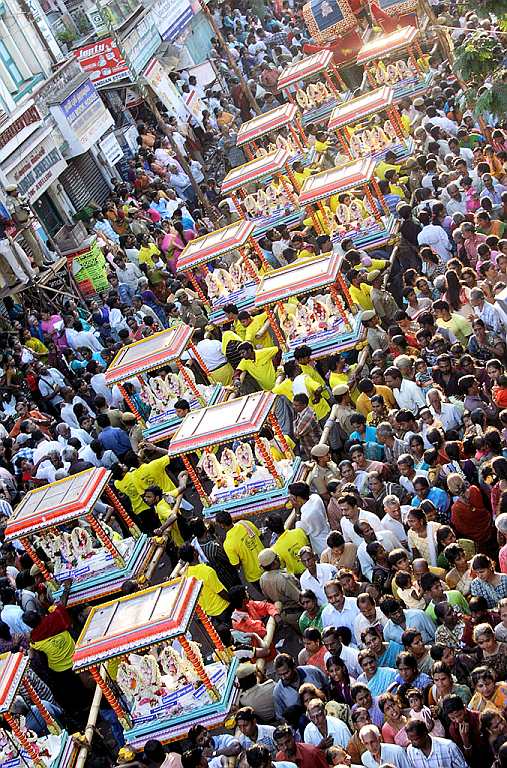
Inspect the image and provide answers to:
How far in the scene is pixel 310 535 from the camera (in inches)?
515

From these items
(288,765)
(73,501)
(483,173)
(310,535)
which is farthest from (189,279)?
(288,765)

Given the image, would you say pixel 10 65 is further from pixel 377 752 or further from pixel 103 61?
pixel 377 752

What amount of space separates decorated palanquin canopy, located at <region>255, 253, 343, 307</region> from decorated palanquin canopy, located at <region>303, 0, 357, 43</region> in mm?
14164

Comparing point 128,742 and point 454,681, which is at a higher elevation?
point 454,681

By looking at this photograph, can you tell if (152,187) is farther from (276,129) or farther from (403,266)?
(403,266)

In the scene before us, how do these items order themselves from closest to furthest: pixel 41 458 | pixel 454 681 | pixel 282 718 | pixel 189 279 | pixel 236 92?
pixel 454 681, pixel 282 718, pixel 41 458, pixel 189 279, pixel 236 92

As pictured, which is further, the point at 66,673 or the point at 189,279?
the point at 189,279

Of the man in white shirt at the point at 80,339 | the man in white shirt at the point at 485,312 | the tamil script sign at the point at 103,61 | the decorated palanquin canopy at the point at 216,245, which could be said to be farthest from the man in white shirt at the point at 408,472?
the tamil script sign at the point at 103,61

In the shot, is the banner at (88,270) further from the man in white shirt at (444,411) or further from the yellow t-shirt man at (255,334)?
the man in white shirt at (444,411)

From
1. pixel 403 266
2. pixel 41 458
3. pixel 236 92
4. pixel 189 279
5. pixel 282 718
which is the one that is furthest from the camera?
pixel 236 92

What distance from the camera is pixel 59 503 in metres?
14.6

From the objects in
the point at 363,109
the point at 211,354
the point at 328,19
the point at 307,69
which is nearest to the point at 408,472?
the point at 211,354

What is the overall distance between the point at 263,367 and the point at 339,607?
6.35 metres

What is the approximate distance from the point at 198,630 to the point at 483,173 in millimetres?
8140
